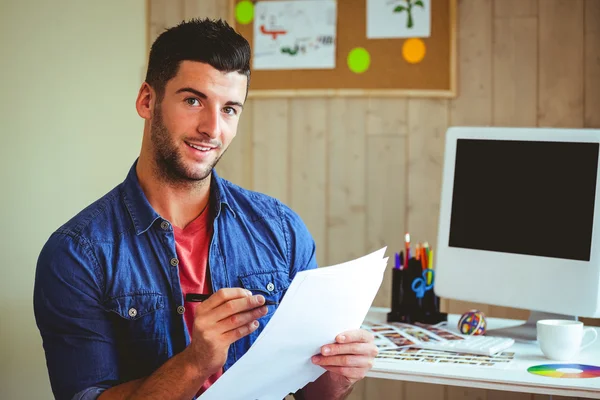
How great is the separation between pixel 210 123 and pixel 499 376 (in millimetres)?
764

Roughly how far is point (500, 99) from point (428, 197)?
418mm

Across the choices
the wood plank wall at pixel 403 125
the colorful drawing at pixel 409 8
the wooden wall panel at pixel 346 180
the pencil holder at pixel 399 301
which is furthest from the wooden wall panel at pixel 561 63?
the pencil holder at pixel 399 301

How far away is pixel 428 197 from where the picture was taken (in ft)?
8.71

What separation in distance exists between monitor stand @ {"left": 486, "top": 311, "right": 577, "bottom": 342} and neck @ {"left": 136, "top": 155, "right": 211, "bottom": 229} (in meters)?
0.87

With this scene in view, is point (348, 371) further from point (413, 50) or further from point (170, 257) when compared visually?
point (413, 50)

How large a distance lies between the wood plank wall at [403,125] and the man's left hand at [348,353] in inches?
55.6

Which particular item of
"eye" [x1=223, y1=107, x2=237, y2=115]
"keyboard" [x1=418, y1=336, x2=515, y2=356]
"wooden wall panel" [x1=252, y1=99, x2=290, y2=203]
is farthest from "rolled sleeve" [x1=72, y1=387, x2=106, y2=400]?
"wooden wall panel" [x1=252, y1=99, x2=290, y2=203]

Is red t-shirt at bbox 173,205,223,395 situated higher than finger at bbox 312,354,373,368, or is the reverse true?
red t-shirt at bbox 173,205,223,395

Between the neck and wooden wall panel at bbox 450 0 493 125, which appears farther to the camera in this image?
wooden wall panel at bbox 450 0 493 125

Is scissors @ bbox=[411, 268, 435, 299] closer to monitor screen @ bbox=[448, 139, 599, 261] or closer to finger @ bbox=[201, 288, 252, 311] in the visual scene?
monitor screen @ bbox=[448, 139, 599, 261]

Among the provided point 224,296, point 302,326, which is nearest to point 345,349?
point 302,326

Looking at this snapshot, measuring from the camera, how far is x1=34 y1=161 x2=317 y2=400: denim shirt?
1.32 meters

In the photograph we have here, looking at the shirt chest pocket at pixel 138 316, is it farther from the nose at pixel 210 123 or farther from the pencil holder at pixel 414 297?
the pencil holder at pixel 414 297

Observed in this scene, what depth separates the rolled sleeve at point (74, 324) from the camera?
1.31 m
